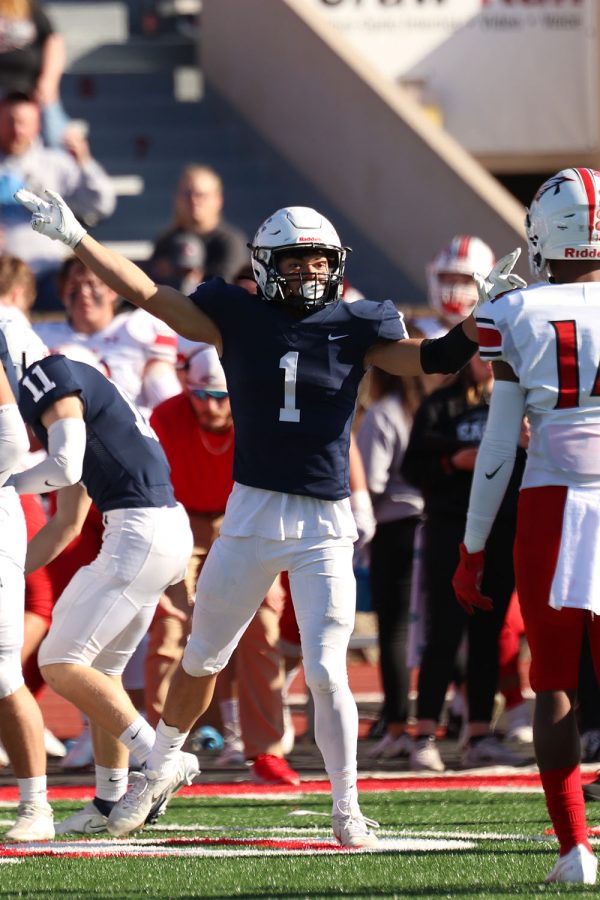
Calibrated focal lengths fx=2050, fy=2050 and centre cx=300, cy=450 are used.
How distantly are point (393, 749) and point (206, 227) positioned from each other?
3.65 metres

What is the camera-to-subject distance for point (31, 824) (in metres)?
5.82

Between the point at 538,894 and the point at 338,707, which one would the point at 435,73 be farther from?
the point at 538,894

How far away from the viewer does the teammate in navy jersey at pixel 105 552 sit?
607 centimetres

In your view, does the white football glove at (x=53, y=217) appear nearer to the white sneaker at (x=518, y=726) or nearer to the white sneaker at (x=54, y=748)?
the white sneaker at (x=54, y=748)

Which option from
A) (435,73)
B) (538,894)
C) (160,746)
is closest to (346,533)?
(160,746)

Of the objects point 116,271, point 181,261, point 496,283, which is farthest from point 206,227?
point 496,283

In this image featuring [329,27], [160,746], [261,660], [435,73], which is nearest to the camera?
[160,746]

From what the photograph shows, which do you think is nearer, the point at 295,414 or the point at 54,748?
the point at 295,414

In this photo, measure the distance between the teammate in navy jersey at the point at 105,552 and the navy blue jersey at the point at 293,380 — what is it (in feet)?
1.86

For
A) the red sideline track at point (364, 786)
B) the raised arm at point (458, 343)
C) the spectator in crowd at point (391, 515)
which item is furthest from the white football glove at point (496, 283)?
the spectator in crowd at point (391, 515)

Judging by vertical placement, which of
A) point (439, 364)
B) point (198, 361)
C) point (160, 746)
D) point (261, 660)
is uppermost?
point (439, 364)

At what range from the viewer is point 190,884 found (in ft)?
16.4

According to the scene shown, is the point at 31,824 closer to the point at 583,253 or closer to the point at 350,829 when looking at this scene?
the point at 350,829

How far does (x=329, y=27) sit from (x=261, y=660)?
6767 mm
